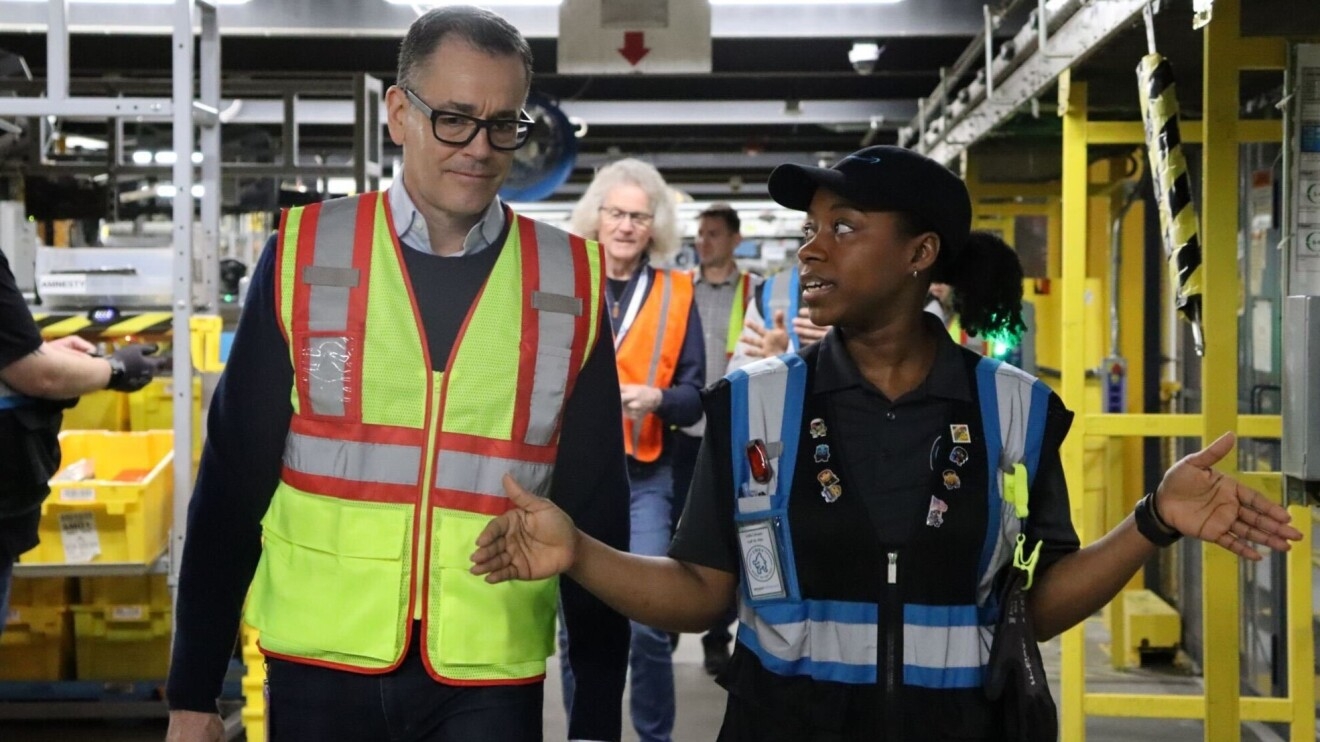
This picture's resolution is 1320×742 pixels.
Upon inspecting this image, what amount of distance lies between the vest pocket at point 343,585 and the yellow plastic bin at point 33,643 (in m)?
3.94

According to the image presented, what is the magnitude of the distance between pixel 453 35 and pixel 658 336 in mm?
2311

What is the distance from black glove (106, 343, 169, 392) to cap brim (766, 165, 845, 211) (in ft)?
8.65

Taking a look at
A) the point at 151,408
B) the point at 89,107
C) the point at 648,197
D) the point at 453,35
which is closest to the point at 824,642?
the point at 453,35

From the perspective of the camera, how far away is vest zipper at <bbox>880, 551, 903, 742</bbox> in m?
2.08

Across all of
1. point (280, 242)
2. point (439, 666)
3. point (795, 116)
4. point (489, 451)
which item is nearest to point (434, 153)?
point (280, 242)

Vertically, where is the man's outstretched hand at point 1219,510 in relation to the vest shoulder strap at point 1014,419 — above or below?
below

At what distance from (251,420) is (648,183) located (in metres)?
2.45

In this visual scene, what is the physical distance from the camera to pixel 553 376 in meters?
2.27

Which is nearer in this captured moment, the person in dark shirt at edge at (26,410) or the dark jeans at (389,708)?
the dark jeans at (389,708)

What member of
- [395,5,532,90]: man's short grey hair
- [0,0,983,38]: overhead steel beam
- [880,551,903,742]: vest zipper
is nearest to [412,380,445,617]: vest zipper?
[395,5,532,90]: man's short grey hair

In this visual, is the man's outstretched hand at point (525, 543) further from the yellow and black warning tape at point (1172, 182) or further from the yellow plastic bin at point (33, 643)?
the yellow plastic bin at point (33, 643)

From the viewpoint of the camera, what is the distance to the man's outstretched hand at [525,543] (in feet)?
6.52

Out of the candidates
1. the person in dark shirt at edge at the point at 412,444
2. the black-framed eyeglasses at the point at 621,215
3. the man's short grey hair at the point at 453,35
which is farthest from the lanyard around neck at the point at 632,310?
the man's short grey hair at the point at 453,35

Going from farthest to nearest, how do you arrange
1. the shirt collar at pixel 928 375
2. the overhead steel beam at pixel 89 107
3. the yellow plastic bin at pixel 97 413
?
the yellow plastic bin at pixel 97 413, the overhead steel beam at pixel 89 107, the shirt collar at pixel 928 375
